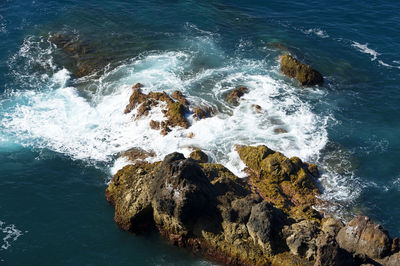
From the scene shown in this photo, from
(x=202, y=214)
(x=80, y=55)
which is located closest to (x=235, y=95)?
(x=202, y=214)

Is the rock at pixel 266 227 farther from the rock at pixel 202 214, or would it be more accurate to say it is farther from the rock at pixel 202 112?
the rock at pixel 202 112

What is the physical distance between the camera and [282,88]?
49969mm

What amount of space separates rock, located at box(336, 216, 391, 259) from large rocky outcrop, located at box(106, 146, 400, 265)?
0.20 feet

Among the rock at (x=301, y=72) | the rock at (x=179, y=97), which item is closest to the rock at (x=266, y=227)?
the rock at (x=179, y=97)

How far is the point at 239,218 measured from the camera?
29016mm

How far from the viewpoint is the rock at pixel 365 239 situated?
25.5 m

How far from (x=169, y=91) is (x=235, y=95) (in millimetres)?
8336

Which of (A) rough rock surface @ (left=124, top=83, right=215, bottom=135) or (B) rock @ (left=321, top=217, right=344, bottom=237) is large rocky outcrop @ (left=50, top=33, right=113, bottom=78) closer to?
(A) rough rock surface @ (left=124, top=83, right=215, bottom=135)

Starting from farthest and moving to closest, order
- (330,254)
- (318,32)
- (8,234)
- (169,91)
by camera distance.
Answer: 1. (318,32)
2. (169,91)
3. (8,234)
4. (330,254)

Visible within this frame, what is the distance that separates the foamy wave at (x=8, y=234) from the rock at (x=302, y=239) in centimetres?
2136

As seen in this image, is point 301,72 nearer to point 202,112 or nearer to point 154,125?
point 202,112

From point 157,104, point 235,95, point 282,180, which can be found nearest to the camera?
point 282,180

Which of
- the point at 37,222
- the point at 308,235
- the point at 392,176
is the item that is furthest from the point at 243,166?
the point at 37,222

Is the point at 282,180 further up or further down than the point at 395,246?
further down
